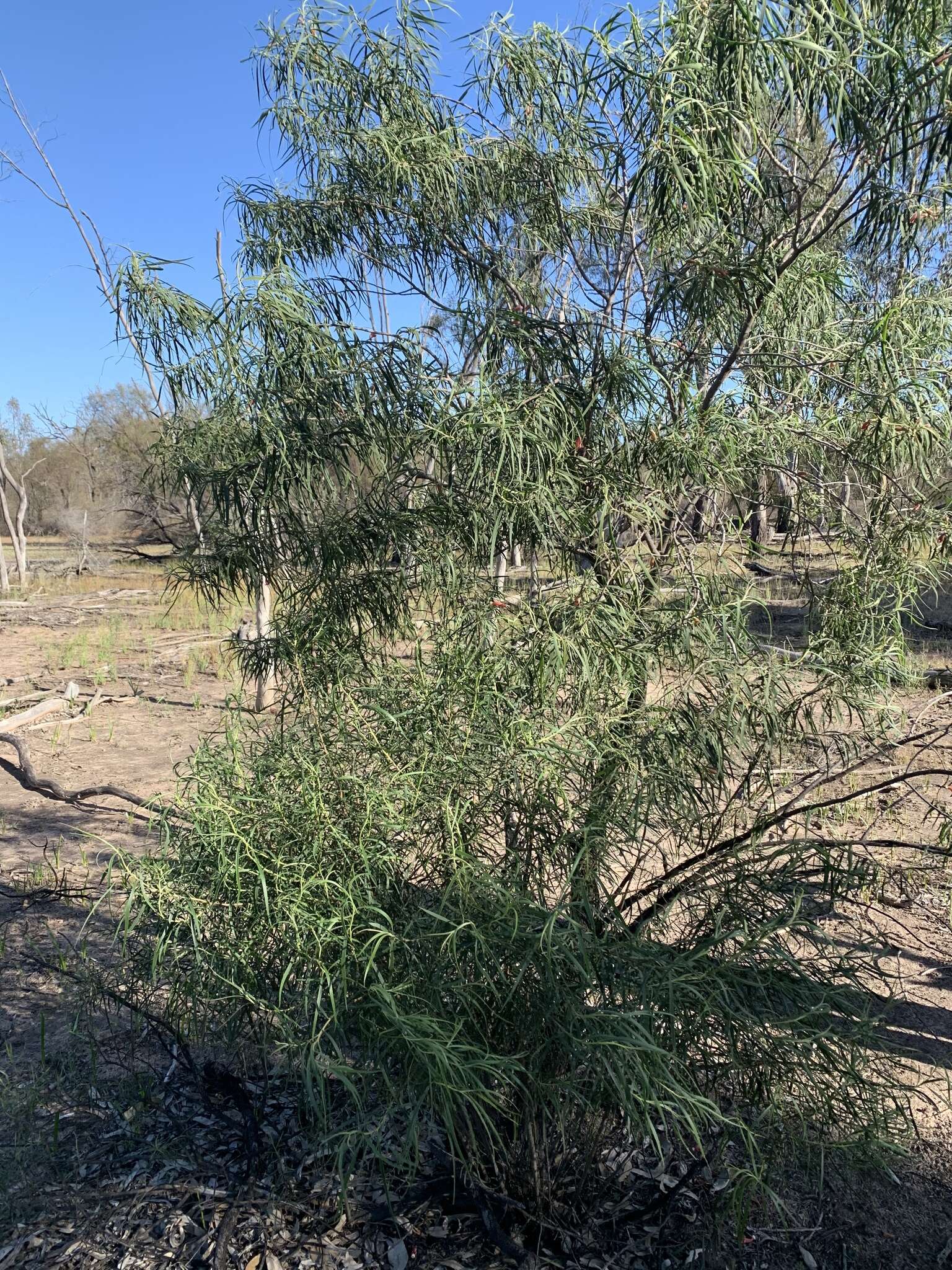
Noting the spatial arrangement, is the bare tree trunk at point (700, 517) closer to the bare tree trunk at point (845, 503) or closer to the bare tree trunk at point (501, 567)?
the bare tree trunk at point (845, 503)

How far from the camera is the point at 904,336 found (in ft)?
9.27

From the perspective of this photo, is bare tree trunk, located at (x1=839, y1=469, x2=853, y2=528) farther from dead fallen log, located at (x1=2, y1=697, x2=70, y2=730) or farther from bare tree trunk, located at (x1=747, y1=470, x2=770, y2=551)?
dead fallen log, located at (x1=2, y1=697, x2=70, y2=730)

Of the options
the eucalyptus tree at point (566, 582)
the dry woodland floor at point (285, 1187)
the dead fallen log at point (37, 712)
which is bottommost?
the dry woodland floor at point (285, 1187)

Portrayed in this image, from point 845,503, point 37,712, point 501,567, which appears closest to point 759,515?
point 845,503

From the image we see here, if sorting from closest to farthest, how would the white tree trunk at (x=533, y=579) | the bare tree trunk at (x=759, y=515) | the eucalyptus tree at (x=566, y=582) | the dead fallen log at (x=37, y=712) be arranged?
the eucalyptus tree at (x=566, y=582) < the white tree trunk at (x=533, y=579) < the bare tree trunk at (x=759, y=515) < the dead fallen log at (x=37, y=712)

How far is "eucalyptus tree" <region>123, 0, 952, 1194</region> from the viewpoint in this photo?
235 cm

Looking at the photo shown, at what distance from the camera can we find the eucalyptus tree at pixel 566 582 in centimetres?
235

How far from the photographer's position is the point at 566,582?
2.69 metres

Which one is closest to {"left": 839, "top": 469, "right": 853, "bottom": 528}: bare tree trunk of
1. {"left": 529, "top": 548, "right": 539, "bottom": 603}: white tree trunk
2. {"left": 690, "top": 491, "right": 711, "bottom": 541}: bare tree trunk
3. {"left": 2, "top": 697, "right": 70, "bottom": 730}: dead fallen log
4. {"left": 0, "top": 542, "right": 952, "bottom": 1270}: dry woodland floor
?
{"left": 690, "top": 491, "right": 711, "bottom": 541}: bare tree trunk

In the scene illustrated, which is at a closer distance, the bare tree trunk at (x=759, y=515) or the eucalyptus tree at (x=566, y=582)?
the eucalyptus tree at (x=566, y=582)

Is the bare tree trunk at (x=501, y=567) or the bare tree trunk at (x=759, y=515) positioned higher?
the bare tree trunk at (x=759, y=515)

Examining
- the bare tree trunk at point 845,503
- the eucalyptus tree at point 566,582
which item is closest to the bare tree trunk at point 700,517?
the eucalyptus tree at point 566,582

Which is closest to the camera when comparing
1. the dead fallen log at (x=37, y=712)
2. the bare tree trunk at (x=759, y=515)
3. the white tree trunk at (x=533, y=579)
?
the white tree trunk at (x=533, y=579)

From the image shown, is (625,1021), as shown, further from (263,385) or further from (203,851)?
(263,385)
